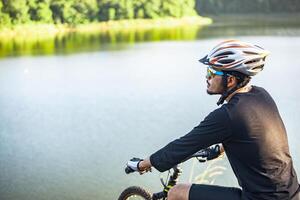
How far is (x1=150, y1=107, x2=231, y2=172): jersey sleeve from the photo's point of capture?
102 inches

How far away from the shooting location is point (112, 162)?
9.04 m

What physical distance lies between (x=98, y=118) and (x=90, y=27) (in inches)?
2363

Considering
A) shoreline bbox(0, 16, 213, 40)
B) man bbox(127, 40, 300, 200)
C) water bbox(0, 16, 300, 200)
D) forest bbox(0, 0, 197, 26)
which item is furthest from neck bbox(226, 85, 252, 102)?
forest bbox(0, 0, 197, 26)

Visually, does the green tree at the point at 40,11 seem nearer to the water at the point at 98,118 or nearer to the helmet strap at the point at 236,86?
the water at the point at 98,118

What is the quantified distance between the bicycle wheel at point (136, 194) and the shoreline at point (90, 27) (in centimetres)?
5253

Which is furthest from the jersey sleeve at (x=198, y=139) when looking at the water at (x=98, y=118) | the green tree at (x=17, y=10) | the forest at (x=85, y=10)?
the green tree at (x=17, y=10)

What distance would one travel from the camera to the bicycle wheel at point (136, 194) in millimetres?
3816

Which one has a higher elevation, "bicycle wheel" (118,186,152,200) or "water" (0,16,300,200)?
"bicycle wheel" (118,186,152,200)

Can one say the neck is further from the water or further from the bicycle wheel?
the water

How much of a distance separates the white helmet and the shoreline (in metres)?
53.7

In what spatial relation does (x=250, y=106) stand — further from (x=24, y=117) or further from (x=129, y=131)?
(x=24, y=117)

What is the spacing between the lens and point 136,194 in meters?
3.91

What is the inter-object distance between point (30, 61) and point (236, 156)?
29194mm

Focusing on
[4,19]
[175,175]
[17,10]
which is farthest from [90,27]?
[175,175]
